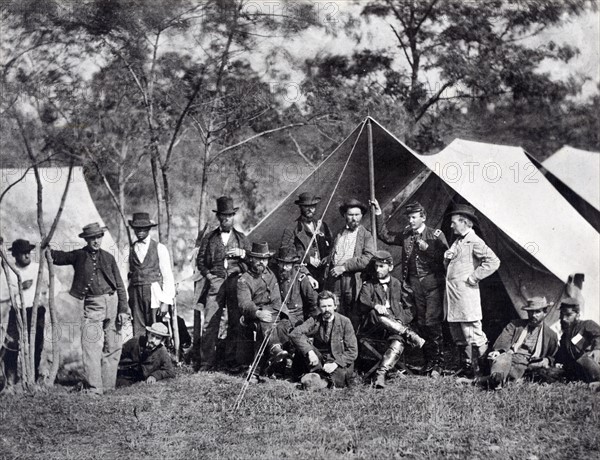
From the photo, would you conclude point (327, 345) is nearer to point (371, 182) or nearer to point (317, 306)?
point (317, 306)

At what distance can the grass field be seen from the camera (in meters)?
4.71

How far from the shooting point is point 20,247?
6.44m

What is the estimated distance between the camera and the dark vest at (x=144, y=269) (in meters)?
6.45

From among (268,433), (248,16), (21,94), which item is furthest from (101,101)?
(268,433)

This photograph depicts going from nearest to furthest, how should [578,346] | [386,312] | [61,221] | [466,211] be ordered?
1. [578,346]
2. [386,312]
3. [466,211]
4. [61,221]

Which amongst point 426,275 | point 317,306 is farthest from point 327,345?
point 426,275

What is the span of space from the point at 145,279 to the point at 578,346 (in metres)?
3.90

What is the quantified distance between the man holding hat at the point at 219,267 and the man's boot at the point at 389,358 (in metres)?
1.59

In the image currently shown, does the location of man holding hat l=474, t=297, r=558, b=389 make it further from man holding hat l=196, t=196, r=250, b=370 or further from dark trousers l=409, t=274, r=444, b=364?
man holding hat l=196, t=196, r=250, b=370

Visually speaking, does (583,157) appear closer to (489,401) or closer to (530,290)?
(530,290)

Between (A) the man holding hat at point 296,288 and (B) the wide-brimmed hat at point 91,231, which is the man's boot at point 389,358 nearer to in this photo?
(A) the man holding hat at point 296,288

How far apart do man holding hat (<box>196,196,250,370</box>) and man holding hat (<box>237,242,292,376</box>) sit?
11.2 inches

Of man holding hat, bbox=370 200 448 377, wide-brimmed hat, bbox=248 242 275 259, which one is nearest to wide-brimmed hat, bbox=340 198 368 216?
man holding hat, bbox=370 200 448 377

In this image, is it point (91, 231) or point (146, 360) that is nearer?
point (146, 360)
